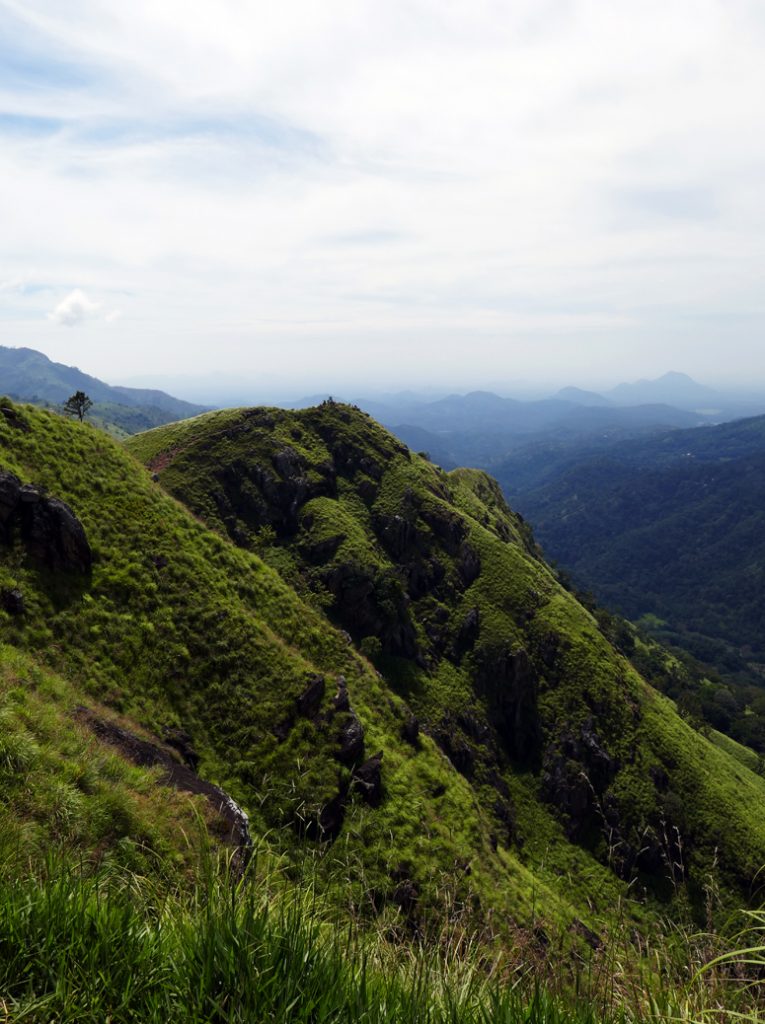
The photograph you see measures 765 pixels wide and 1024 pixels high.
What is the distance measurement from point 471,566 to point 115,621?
60897 mm

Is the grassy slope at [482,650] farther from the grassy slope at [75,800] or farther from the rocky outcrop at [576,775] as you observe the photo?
the grassy slope at [75,800]

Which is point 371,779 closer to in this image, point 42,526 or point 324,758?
point 324,758

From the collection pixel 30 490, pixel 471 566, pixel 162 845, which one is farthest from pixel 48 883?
pixel 471 566

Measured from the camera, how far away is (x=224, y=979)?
14.5 ft

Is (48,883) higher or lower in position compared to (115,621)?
higher

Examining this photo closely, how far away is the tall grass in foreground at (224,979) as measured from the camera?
425 centimetres

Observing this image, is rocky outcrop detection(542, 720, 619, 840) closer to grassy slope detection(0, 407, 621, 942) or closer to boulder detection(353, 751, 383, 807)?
grassy slope detection(0, 407, 621, 942)

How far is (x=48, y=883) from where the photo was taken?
16.9ft

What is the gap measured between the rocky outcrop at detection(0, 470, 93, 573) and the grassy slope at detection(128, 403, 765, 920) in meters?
35.1

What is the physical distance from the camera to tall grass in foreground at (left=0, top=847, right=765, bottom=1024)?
4.25 m

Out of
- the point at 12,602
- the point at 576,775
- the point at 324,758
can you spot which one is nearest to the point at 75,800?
the point at 12,602

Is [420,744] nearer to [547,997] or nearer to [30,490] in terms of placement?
[30,490]

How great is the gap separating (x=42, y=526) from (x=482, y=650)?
57.4 meters

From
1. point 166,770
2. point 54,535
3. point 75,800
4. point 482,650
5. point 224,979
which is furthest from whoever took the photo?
point 482,650
